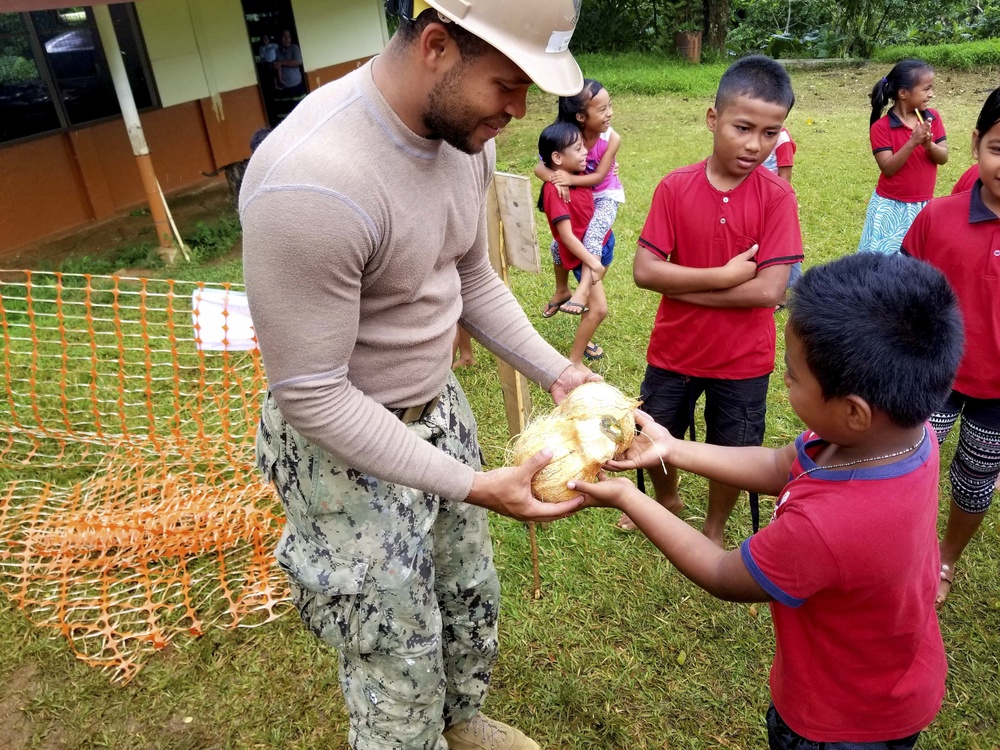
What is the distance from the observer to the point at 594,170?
5340mm

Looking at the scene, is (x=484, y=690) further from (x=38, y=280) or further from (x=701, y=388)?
(x=38, y=280)

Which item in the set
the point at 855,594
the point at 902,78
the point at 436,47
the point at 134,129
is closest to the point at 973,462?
the point at 855,594

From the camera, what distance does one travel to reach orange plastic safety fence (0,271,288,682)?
3.25m

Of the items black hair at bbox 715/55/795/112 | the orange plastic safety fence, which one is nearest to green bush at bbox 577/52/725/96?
black hair at bbox 715/55/795/112

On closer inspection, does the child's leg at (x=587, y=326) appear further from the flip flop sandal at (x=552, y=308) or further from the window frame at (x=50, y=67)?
the window frame at (x=50, y=67)

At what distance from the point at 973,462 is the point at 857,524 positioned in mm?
1730

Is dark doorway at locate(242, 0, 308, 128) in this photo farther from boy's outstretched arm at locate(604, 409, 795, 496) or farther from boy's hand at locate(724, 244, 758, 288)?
boy's outstretched arm at locate(604, 409, 795, 496)

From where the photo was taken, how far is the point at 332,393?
5.26 ft

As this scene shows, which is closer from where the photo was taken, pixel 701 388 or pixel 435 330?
pixel 435 330

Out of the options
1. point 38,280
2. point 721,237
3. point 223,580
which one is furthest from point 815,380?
point 38,280

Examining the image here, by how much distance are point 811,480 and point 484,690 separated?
4.76 ft

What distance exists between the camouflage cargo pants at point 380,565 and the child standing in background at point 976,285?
76.0 inches

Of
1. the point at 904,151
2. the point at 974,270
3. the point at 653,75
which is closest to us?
the point at 974,270

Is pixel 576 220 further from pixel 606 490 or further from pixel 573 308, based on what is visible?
pixel 606 490
